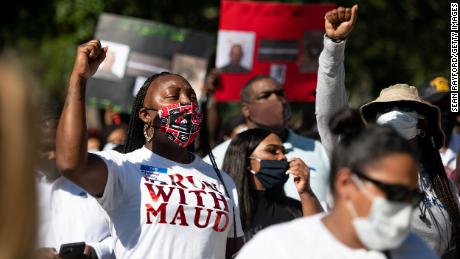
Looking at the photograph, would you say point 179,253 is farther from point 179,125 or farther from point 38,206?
point 38,206

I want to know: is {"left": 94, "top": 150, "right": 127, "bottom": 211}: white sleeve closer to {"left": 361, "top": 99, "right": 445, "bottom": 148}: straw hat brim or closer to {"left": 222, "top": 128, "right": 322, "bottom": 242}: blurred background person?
{"left": 222, "top": 128, "right": 322, "bottom": 242}: blurred background person

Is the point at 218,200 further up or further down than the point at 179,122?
further down

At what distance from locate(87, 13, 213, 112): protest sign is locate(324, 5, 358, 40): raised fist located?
4162mm

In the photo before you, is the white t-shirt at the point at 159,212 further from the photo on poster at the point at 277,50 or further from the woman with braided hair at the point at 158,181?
the photo on poster at the point at 277,50

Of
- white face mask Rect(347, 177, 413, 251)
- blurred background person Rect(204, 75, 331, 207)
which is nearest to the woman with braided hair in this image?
white face mask Rect(347, 177, 413, 251)

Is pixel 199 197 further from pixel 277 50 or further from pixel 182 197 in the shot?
pixel 277 50

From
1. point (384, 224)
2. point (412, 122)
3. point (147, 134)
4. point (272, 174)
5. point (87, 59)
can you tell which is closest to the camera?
point (384, 224)

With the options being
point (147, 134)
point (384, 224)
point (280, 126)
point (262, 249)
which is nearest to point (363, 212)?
point (384, 224)

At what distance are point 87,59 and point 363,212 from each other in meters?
1.56

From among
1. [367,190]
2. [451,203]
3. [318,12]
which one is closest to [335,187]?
[367,190]

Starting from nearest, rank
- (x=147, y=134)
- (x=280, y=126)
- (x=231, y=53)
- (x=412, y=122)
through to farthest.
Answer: (x=147, y=134)
(x=412, y=122)
(x=280, y=126)
(x=231, y=53)

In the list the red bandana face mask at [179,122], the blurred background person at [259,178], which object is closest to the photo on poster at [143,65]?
the blurred background person at [259,178]

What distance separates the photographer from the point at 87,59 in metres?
3.89

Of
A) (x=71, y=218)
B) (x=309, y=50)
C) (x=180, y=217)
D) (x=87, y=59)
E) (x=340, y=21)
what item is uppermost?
(x=340, y=21)
